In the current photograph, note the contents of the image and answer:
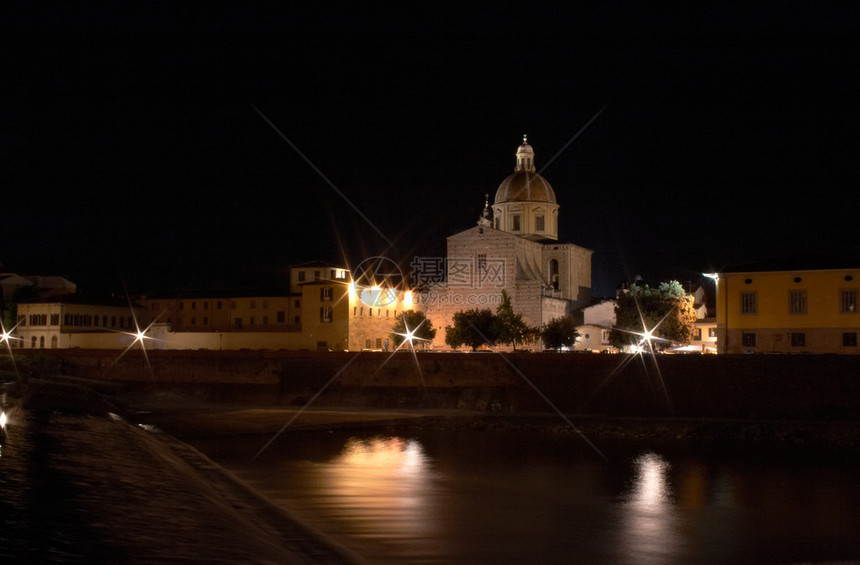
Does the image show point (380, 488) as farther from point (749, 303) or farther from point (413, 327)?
point (413, 327)

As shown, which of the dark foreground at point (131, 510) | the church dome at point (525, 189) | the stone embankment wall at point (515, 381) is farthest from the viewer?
the church dome at point (525, 189)

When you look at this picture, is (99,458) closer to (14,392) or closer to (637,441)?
(637,441)

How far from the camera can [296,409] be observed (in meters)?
37.2

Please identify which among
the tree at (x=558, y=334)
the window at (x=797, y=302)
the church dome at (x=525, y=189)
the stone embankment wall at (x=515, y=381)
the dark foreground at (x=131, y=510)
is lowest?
the dark foreground at (x=131, y=510)

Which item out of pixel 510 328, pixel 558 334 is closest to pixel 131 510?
pixel 510 328

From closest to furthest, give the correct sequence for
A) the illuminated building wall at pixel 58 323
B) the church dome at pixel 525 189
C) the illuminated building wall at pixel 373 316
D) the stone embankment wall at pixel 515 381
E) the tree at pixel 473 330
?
the stone embankment wall at pixel 515 381
the tree at pixel 473 330
the illuminated building wall at pixel 373 316
the illuminated building wall at pixel 58 323
the church dome at pixel 525 189

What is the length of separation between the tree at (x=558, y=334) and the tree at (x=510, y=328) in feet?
3.39

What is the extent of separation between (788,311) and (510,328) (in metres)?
18.8

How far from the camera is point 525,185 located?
63688 mm

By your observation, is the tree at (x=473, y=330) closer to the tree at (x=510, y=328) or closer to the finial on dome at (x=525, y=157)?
the tree at (x=510, y=328)

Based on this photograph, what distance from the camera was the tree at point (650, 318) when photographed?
49.7 metres

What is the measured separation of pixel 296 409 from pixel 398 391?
3936mm

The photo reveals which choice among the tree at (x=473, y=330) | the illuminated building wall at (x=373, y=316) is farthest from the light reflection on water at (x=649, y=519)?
the illuminated building wall at (x=373, y=316)

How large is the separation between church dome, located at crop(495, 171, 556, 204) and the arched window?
13.3 ft
